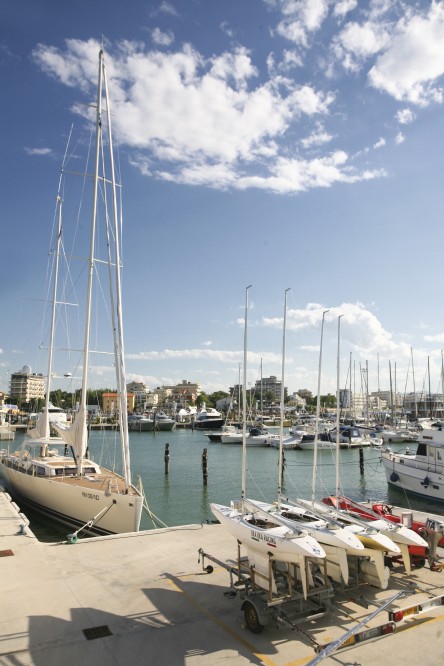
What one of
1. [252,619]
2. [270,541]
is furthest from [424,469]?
[252,619]

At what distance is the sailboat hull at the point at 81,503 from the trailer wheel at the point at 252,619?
9.30 metres

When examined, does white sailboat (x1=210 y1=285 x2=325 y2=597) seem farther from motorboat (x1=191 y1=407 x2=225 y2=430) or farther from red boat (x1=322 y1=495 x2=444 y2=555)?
motorboat (x1=191 y1=407 x2=225 y2=430)

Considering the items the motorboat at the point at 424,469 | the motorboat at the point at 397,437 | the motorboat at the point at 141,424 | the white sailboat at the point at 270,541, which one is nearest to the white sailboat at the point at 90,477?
the white sailboat at the point at 270,541

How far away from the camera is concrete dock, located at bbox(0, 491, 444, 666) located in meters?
8.73

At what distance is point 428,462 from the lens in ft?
108

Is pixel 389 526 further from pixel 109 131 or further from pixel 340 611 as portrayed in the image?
pixel 109 131

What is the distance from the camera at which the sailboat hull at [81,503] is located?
61.0ft

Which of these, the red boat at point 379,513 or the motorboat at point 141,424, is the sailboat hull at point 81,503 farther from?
the motorboat at point 141,424

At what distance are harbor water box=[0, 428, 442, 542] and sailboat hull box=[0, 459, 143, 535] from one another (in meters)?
1.01

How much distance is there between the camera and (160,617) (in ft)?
33.7

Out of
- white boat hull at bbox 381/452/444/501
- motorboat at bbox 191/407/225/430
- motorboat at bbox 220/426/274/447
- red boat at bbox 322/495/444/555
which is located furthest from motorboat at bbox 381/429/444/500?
motorboat at bbox 191/407/225/430

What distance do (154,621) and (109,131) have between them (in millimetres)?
22286

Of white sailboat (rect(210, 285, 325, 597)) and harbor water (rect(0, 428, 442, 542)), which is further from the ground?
white sailboat (rect(210, 285, 325, 597))

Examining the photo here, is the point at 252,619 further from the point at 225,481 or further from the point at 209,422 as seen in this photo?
the point at 209,422
